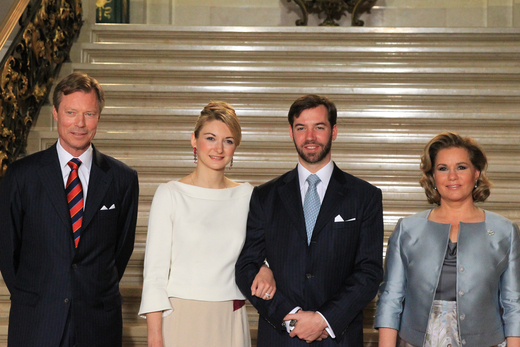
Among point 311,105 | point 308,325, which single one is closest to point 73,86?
point 311,105

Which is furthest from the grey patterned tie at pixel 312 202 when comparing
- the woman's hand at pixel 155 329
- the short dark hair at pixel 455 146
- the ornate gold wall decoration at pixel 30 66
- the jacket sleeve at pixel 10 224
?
the ornate gold wall decoration at pixel 30 66

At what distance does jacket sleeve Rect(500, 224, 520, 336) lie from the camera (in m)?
2.42

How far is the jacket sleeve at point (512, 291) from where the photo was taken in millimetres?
2422

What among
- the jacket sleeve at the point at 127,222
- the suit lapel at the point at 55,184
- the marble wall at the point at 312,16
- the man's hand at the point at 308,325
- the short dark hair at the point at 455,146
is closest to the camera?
the man's hand at the point at 308,325

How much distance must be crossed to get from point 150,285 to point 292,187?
0.73 meters

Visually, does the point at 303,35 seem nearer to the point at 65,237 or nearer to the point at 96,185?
the point at 96,185

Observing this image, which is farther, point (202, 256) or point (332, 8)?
point (332, 8)

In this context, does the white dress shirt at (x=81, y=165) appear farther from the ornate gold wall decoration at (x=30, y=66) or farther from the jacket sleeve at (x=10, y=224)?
the ornate gold wall decoration at (x=30, y=66)

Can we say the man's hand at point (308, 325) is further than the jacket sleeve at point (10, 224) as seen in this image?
No

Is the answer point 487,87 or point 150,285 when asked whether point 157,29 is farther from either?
point 150,285

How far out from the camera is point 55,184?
8.21ft

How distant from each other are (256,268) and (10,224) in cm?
103

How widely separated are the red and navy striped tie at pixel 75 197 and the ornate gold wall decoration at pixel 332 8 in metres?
4.58

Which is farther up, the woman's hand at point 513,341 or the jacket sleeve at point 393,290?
the jacket sleeve at point 393,290
